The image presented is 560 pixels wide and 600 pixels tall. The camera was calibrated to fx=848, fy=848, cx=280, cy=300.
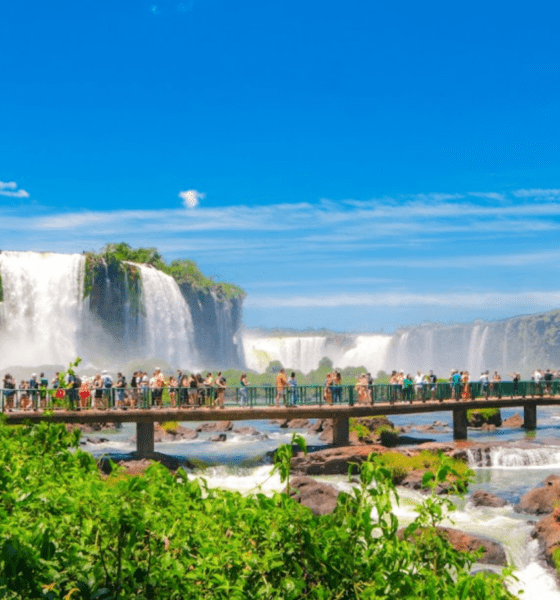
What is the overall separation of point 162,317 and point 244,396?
43.9m

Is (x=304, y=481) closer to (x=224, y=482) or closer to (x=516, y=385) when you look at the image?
(x=224, y=482)

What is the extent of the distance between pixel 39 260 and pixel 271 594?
60777 mm

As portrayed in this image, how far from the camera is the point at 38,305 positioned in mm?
62719

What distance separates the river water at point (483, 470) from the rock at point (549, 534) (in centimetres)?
21

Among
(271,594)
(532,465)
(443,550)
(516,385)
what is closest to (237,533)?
(271,594)

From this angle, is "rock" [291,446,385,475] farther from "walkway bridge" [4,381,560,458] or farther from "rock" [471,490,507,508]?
"rock" [471,490,507,508]

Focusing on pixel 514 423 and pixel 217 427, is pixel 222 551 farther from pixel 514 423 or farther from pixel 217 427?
pixel 514 423

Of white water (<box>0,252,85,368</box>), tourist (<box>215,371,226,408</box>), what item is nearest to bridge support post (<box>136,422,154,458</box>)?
tourist (<box>215,371,226,408</box>)

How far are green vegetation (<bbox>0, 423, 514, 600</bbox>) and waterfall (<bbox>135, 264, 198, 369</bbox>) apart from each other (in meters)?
66.3

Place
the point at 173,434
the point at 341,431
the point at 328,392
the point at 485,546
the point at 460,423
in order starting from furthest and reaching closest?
1. the point at 173,434
2. the point at 460,423
3. the point at 341,431
4. the point at 328,392
5. the point at 485,546

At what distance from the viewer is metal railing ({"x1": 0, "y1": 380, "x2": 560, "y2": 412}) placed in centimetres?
2706

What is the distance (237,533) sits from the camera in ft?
14.2

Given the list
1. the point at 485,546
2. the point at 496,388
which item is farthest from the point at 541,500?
the point at 496,388

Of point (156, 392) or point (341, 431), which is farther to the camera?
point (341, 431)
